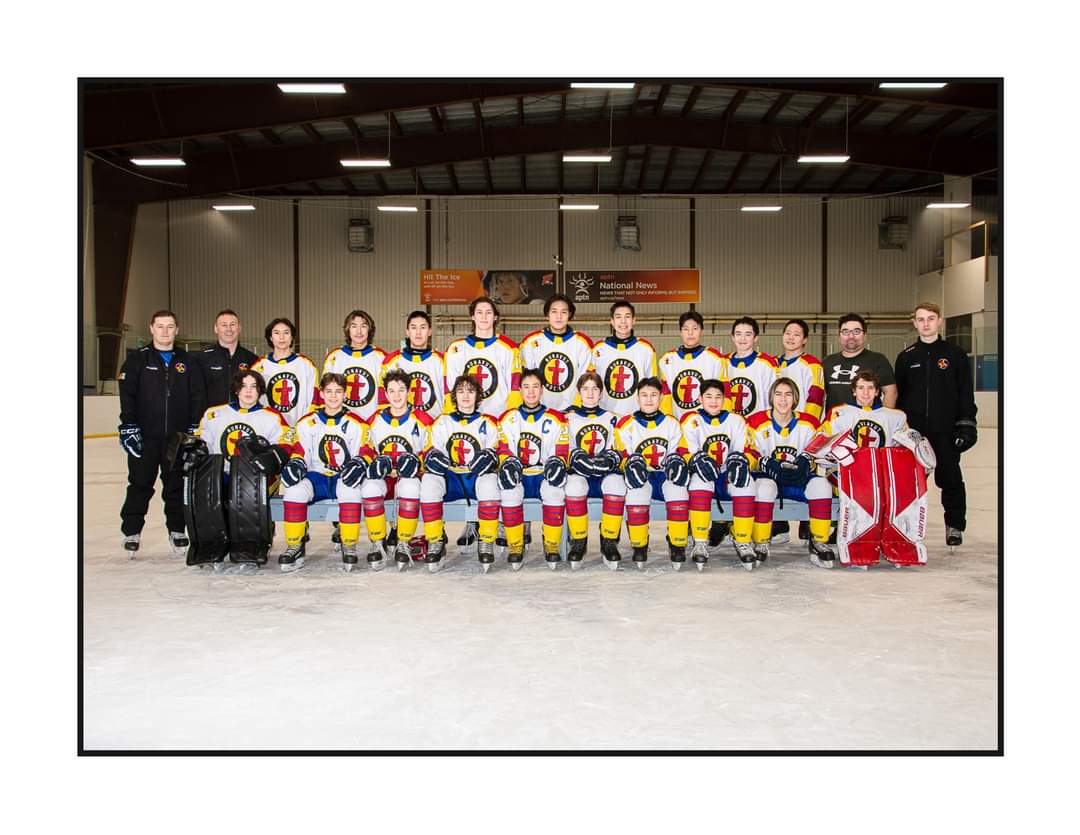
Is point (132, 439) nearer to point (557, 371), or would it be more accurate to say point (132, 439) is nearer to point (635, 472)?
point (557, 371)

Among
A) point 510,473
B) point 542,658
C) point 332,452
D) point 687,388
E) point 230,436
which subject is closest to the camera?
point 542,658

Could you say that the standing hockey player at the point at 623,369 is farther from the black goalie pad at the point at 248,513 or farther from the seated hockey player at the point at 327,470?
the black goalie pad at the point at 248,513

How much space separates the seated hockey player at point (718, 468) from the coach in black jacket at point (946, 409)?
4.27ft

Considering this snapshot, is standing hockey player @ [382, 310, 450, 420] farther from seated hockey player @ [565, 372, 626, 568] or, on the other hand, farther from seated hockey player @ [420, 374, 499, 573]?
seated hockey player @ [565, 372, 626, 568]

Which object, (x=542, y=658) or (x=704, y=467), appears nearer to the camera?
(x=542, y=658)

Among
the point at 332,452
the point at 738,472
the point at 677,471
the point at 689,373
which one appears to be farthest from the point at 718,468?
the point at 332,452

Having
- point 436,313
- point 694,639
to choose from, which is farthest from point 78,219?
point 436,313

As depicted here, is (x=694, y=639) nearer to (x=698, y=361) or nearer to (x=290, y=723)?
(x=290, y=723)

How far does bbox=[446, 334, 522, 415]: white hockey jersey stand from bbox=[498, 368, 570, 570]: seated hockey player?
0.40 m

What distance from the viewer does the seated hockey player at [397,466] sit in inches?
187

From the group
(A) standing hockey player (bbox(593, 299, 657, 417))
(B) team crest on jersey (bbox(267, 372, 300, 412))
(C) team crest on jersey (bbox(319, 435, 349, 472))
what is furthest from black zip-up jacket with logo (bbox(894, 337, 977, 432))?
(B) team crest on jersey (bbox(267, 372, 300, 412))

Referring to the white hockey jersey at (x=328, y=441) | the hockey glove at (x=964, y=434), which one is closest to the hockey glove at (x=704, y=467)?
the hockey glove at (x=964, y=434)

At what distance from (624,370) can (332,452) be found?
6.17ft

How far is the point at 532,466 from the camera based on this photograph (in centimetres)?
490
